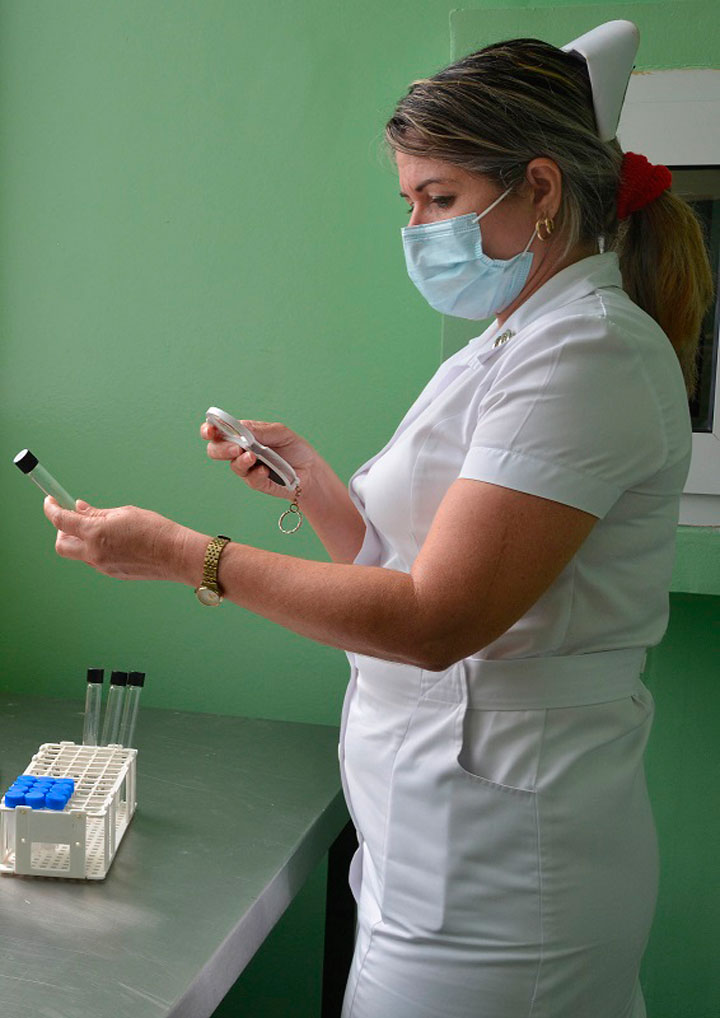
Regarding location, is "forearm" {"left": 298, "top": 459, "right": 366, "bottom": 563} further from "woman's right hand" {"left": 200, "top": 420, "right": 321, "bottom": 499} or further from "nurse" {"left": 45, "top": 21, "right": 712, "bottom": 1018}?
"nurse" {"left": 45, "top": 21, "right": 712, "bottom": 1018}

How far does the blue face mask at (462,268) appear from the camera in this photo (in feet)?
3.65

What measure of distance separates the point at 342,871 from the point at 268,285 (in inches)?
35.9

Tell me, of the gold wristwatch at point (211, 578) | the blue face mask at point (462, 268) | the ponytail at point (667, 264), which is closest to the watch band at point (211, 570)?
the gold wristwatch at point (211, 578)

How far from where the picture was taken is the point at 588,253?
1.14 m

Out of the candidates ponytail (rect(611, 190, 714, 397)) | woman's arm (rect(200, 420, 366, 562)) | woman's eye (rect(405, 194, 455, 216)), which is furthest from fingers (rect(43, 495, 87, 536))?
ponytail (rect(611, 190, 714, 397))

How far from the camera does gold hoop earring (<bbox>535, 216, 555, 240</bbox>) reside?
1.10 m

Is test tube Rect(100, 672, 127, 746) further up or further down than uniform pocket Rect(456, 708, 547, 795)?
further down

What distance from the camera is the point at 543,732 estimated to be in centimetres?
107

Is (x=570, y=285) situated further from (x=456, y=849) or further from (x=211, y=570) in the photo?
(x=456, y=849)

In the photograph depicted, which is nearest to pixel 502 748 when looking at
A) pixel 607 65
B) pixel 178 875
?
pixel 178 875

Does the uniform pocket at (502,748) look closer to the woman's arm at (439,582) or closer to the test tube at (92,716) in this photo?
the woman's arm at (439,582)

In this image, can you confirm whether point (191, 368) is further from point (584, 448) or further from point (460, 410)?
point (584, 448)

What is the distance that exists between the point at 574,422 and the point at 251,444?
0.45 meters

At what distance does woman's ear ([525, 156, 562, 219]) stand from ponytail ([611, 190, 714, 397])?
0.12 metres
